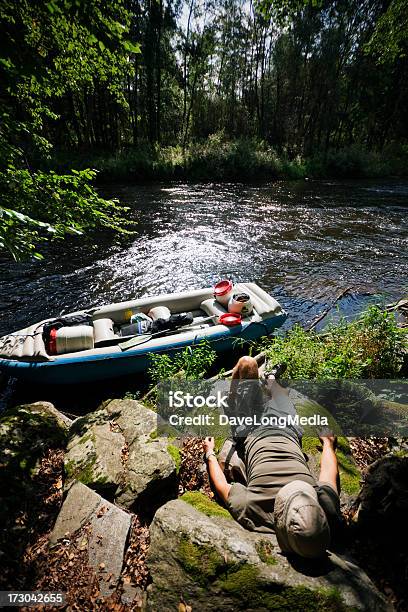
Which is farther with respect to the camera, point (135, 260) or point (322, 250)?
point (322, 250)

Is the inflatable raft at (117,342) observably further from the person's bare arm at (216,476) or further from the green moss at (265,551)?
the green moss at (265,551)

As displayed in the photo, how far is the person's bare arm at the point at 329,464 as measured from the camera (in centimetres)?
263

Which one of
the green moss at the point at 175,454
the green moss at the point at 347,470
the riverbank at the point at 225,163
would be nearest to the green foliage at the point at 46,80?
the green moss at the point at 175,454

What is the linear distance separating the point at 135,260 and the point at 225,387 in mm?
6281

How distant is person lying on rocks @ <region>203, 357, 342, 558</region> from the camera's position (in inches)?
73.7

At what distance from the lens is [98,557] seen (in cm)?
228

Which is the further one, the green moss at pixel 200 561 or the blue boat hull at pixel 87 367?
the blue boat hull at pixel 87 367

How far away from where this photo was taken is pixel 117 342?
519cm

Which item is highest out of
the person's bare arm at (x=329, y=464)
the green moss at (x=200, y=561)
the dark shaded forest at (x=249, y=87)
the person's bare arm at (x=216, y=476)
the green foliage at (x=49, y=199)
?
the dark shaded forest at (x=249, y=87)

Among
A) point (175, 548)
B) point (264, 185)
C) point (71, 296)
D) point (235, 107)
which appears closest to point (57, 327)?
point (71, 296)

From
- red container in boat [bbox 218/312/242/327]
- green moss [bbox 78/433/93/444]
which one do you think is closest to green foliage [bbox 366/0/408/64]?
red container in boat [bbox 218/312/242/327]

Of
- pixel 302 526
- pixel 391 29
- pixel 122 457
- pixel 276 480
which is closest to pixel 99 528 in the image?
pixel 122 457

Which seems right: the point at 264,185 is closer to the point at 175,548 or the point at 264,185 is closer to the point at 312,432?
the point at 312,432

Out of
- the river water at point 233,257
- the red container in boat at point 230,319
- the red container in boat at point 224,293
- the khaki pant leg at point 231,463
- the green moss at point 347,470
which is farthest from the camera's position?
the river water at point 233,257
